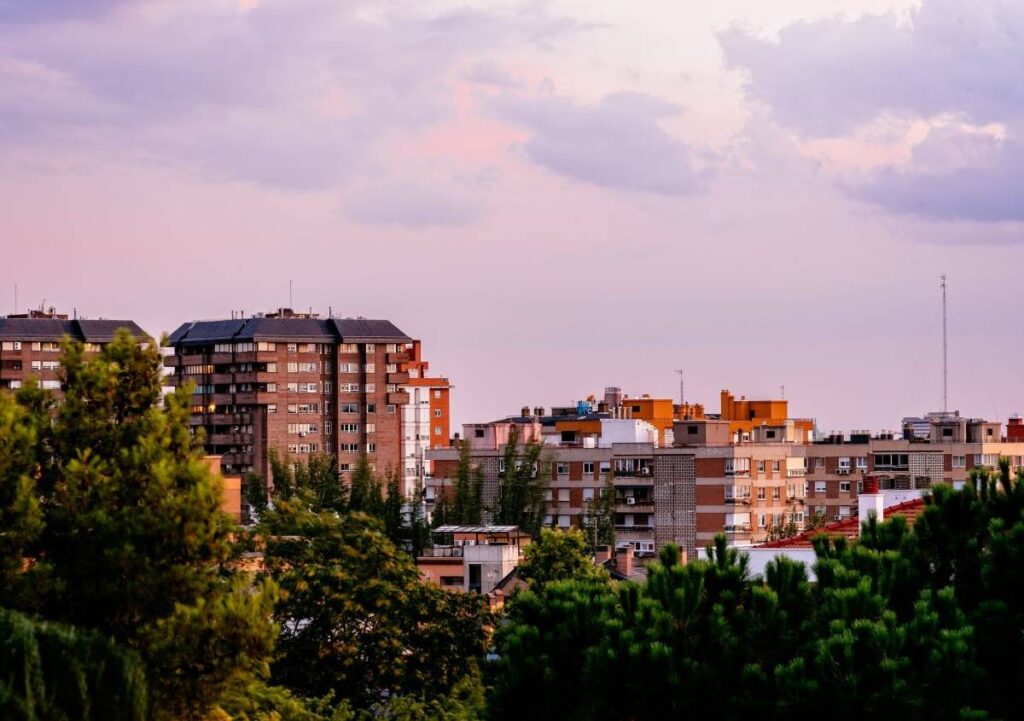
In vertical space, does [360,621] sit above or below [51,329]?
below

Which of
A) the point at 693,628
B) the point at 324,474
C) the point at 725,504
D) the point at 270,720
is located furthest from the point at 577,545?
the point at 324,474

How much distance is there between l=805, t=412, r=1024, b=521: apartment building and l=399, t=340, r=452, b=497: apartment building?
28.0 metres

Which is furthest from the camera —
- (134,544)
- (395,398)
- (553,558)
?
(395,398)

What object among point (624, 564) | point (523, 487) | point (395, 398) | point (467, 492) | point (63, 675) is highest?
point (395, 398)

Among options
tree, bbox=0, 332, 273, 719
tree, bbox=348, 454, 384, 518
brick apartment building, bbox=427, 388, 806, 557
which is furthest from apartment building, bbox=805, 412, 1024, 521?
tree, bbox=0, 332, 273, 719

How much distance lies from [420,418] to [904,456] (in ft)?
155

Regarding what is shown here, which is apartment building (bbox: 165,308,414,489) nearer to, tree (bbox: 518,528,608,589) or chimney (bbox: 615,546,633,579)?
chimney (bbox: 615,546,633,579)

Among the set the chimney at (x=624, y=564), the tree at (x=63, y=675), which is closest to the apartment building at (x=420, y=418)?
the chimney at (x=624, y=564)

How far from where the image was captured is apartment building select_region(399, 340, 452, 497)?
470ft

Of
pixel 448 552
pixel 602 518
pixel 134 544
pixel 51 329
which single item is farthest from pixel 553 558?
pixel 51 329

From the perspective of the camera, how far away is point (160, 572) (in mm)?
22922

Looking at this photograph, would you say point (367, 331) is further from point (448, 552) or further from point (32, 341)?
point (448, 552)

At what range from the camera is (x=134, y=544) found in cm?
2272

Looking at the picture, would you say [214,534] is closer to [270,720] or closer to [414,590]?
[270,720]
